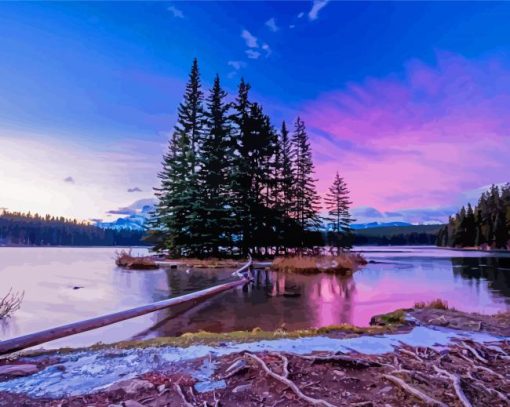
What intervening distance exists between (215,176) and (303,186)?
2007 centimetres

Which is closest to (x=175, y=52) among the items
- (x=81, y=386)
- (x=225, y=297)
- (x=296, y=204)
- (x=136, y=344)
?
(x=225, y=297)

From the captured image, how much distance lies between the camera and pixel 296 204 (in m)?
49.6

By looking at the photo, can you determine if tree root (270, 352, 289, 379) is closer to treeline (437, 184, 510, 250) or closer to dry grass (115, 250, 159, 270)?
dry grass (115, 250, 159, 270)

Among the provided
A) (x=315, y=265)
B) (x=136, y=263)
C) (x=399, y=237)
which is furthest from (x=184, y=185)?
(x=399, y=237)

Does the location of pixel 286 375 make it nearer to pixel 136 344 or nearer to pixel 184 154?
pixel 136 344

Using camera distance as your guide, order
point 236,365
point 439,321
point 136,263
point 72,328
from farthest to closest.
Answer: point 136,263
point 439,321
point 72,328
point 236,365

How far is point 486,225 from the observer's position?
89688mm

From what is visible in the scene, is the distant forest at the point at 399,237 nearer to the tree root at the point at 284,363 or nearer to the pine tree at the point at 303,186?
the pine tree at the point at 303,186

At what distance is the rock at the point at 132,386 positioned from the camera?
415 centimetres

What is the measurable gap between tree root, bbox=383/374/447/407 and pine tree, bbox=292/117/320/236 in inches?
1685

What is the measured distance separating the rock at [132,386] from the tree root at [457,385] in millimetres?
3400

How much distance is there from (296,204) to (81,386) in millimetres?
45943

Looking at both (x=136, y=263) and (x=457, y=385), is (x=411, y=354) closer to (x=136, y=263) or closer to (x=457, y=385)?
(x=457, y=385)

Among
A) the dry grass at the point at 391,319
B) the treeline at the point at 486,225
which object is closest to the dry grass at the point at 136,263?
the dry grass at the point at 391,319
